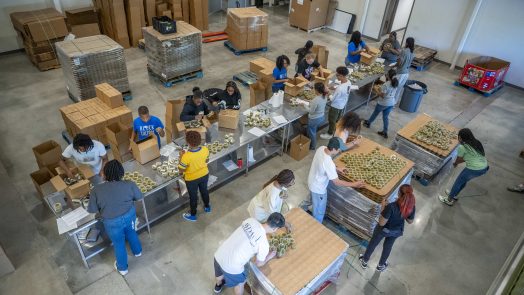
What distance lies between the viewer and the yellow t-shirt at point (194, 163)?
15.4 ft

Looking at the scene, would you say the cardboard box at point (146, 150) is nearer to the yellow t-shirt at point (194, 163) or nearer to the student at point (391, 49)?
the yellow t-shirt at point (194, 163)

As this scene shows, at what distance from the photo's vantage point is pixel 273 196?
4.07 meters

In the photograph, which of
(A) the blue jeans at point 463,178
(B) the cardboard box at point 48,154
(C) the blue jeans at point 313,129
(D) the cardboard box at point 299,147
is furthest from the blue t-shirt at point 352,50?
(B) the cardboard box at point 48,154

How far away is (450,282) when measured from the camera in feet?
16.4

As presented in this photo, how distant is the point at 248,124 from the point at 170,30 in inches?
148

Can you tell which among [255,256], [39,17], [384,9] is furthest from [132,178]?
[384,9]

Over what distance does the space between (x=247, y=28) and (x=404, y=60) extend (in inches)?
189

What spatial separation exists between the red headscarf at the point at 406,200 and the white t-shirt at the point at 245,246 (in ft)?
5.57

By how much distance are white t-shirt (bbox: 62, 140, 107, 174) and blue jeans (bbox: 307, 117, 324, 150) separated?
149 inches

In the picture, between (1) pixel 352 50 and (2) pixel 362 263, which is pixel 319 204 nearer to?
(2) pixel 362 263

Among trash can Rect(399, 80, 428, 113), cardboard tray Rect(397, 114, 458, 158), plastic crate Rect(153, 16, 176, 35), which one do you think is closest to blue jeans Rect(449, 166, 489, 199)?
cardboard tray Rect(397, 114, 458, 158)

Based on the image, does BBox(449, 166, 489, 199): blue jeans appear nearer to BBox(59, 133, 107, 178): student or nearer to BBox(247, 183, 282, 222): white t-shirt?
BBox(247, 183, 282, 222): white t-shirt

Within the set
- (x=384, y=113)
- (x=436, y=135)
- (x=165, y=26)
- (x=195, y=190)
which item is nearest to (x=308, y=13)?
(x=165, y=26)

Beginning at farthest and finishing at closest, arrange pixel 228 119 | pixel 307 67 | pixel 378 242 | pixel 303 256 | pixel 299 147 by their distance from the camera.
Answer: pixel 307 67
pixel 299 147
pixel 228 119
pixel 378 242
pixel 303 256
